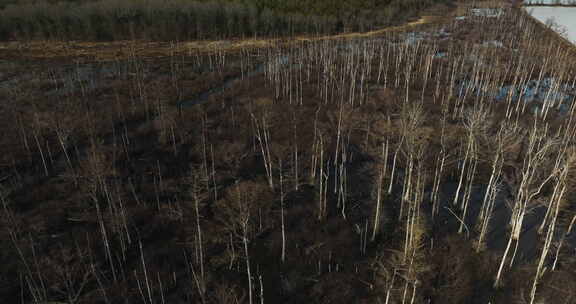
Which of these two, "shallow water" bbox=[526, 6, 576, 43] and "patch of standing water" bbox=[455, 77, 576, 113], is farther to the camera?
"shallow water" bbox=[526, 6, 576, 43]

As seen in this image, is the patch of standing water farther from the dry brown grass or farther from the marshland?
the dry brown grass

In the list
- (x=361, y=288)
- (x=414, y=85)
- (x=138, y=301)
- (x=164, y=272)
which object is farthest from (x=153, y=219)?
(x=414, y=85)

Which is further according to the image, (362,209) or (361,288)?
(362,209)

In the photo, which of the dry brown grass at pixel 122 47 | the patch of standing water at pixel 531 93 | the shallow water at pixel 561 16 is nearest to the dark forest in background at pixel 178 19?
the dry brown grass at pixel 122 47

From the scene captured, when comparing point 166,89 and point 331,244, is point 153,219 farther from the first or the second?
point 166,89

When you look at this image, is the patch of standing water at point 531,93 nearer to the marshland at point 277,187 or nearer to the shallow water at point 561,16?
the marshland at point 277,187

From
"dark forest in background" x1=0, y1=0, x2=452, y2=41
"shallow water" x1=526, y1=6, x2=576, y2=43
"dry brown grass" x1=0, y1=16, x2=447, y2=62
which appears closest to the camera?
"dry brown grass" x1=0, y1=16, x2=447, y2=62

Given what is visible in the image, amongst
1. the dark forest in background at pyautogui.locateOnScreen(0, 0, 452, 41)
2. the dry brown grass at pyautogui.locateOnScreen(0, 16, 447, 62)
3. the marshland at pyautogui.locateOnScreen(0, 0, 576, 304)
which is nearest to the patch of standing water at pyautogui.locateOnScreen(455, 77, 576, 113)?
the marshland at pyautogui.locateOnScreen(0, 0, 576, 304)
